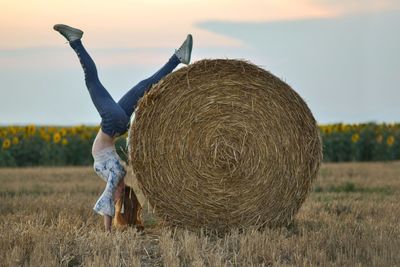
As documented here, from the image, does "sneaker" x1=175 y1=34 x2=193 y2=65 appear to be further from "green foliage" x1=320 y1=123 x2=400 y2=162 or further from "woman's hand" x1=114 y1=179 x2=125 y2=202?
"green foliage" x1=320 y1=123 x2=400 y2=162

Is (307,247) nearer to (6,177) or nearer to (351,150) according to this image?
(6,177)

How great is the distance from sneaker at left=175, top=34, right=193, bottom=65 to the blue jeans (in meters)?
0.27

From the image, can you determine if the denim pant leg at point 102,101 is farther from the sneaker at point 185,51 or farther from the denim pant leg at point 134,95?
the sneaker at point 185,51

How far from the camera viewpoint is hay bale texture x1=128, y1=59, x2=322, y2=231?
26.9 feet

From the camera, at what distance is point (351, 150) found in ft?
78.2

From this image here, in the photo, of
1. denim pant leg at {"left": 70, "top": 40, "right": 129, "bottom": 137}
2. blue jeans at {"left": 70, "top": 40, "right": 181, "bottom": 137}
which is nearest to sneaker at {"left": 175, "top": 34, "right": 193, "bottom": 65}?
blue jeans at {"left": 70, "top": 40, "right": 181, "bottom": 137}

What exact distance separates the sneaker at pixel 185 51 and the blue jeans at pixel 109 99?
271 millimetres

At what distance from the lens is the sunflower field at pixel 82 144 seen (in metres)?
21.2

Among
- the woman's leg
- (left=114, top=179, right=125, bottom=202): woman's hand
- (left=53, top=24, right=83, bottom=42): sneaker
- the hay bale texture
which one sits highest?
(left=53, top=24, right=83, bottom=42): sneaker

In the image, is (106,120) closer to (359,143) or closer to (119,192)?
(119,192)

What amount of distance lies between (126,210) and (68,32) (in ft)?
6.71

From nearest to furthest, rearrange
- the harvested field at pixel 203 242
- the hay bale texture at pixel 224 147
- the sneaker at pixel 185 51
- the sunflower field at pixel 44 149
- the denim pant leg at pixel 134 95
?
the harvested field at pixel 203 242 → the hay bale texture at pixel 224 147 → the denim pant leg at pixel 134 95 → the sneaker at pixel 185 51 → the sunflower field at pixel 44 149

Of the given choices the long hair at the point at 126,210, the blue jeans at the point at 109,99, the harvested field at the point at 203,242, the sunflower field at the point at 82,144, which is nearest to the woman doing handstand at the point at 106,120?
the blue jeans at the point at 109,99

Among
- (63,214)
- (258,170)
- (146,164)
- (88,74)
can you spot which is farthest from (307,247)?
(63,214)
